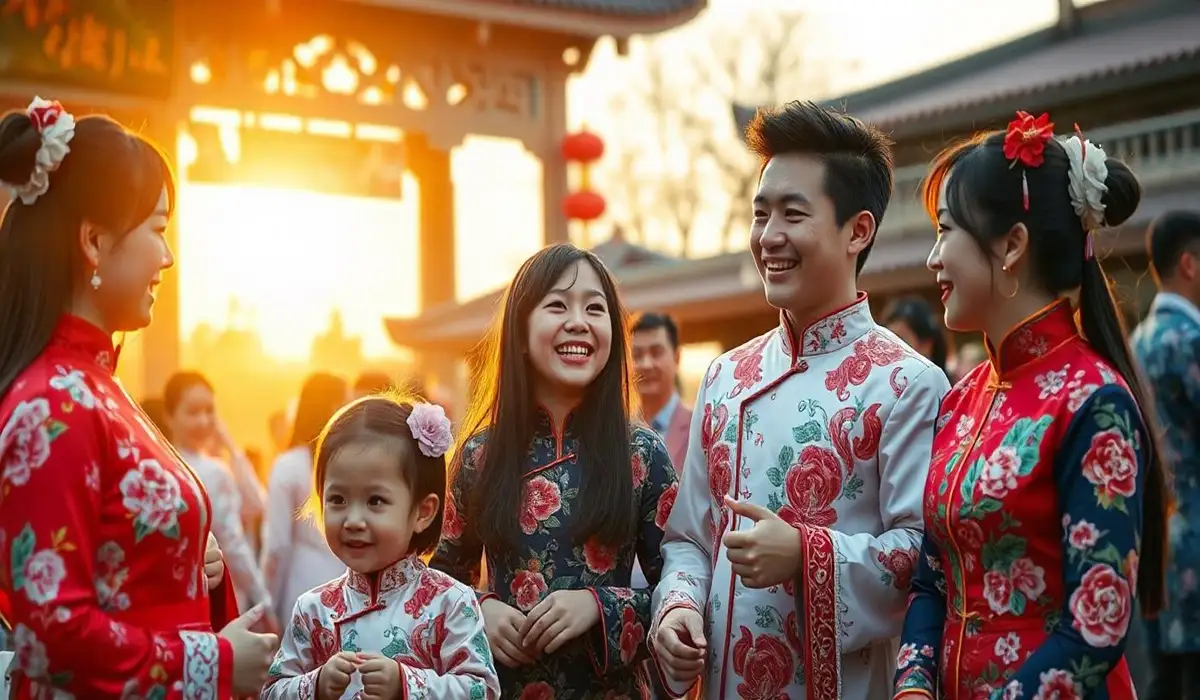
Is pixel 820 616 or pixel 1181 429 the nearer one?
pixel 820 616

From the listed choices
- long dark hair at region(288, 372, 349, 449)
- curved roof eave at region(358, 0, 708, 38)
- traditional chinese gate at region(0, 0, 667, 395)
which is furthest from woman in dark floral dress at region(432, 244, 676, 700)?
curved roof eave at region(358, 0, 708, 38)

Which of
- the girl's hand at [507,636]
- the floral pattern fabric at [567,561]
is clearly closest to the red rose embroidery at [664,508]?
the floral pattern fabric at [567,561]

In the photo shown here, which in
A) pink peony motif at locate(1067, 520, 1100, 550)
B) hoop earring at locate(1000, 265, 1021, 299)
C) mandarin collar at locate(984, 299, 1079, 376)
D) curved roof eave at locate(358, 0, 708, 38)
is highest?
curved roof eave at locate(358, 0, 708, 38)

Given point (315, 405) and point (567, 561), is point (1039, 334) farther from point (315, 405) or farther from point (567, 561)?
point (315, 405)

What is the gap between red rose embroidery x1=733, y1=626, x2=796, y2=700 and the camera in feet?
9.16

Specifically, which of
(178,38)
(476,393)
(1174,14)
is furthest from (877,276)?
(476,393)

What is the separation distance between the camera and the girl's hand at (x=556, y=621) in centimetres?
293

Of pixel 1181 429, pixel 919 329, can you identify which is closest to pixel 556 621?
pixel 919 329

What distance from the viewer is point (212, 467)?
5809 millimetres

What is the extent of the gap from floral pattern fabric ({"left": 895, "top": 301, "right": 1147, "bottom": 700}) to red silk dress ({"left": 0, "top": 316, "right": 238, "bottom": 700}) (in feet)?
4.17

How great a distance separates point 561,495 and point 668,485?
26 cm

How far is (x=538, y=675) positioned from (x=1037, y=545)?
3.83 feet

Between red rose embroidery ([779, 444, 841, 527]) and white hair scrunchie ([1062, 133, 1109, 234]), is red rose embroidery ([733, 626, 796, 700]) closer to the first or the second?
red rose embroidery ([779, 444, 841, 527])

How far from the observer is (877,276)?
11.7 m
